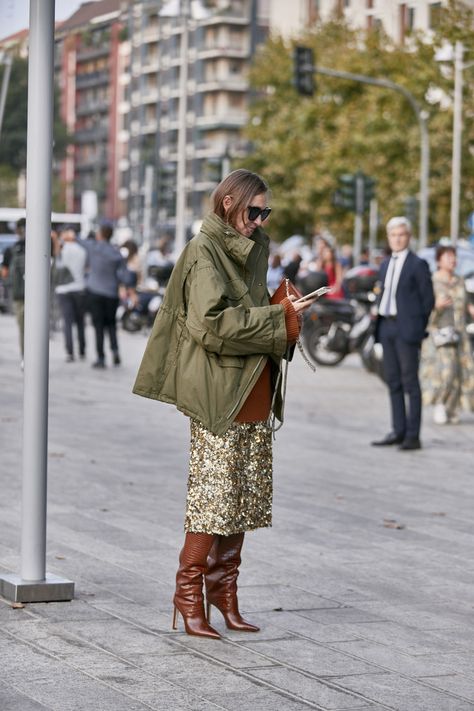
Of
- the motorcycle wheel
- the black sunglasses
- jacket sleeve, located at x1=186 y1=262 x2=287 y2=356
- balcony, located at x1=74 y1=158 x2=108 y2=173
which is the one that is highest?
balcony, located at x1=74 y1=158 x2=108 y2=173

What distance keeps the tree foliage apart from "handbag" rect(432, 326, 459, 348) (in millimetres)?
23338

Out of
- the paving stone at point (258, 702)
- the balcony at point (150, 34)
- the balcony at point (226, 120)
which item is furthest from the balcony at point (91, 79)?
the paving stone at point (258, 702)

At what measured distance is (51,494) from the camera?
33.7 feet

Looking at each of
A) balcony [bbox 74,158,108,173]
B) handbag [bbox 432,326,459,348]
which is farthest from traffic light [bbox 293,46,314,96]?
balcony [bbox 74,158,108,173]

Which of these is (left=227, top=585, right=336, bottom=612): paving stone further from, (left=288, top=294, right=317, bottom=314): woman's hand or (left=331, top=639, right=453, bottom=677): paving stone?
(left=288, top=294, right=317, bottom=314): woman's hand

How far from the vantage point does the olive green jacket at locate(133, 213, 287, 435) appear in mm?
6152

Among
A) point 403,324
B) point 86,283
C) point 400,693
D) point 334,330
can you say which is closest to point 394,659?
point 400,693

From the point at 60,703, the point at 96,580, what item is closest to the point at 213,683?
the point at 60,703

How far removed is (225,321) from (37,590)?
151 cm

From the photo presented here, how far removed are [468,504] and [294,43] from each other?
174 feet

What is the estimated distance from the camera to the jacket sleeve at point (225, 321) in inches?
241

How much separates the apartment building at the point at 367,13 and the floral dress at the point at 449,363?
158 feet

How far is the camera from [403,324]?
1379 centimetres

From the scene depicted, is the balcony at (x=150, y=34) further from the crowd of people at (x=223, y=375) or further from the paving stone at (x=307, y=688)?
the paving stone at (x=307, y=688)
